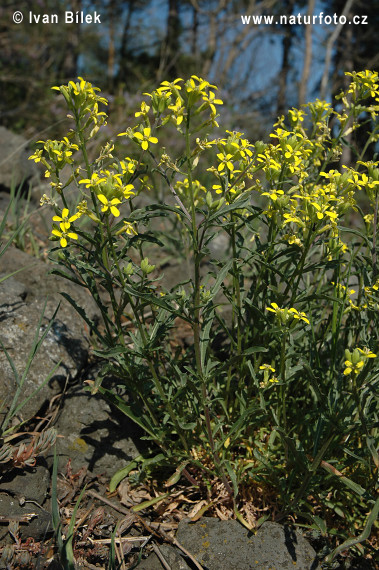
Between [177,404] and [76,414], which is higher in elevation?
[177,404]

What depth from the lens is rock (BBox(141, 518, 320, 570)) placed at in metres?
1.73

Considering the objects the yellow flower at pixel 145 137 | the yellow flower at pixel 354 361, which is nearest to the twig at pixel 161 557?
the yellow flower at pixel 354 361

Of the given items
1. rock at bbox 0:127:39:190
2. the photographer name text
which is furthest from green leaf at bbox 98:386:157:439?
the photographer name text

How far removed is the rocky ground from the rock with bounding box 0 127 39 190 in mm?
2106

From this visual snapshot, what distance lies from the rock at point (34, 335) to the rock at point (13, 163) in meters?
1.75

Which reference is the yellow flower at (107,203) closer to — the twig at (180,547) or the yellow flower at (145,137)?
the yellow flower at (145,137)

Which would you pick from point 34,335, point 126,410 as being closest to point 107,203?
point 126,410

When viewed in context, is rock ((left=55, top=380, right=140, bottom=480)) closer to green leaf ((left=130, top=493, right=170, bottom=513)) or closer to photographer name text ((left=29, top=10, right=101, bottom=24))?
green leaf ((left=130, top=493, right=170, bottom=513))

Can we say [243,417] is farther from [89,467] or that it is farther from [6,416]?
[6,416]

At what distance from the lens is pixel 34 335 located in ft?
7.57

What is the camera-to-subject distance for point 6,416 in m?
2.00

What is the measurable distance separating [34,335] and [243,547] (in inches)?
51.0

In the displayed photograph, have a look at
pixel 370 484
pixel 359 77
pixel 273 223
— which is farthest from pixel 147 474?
pixel 359 77

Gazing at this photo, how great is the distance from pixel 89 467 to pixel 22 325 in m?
0.74
